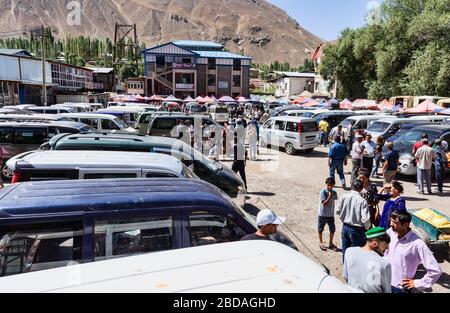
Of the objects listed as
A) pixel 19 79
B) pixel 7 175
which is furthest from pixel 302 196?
pixel 19 79

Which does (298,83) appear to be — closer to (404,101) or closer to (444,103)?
(404,101)

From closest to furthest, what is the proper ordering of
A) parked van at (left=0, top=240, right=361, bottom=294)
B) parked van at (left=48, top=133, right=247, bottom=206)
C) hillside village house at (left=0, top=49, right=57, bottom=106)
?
parked van at (left=0, top=240, right=361, bottom=294)
parked van at (left=48, top=133, right=247, bottom=206)
hillside village house at (left=0, top=49, right=57, bottom=106)

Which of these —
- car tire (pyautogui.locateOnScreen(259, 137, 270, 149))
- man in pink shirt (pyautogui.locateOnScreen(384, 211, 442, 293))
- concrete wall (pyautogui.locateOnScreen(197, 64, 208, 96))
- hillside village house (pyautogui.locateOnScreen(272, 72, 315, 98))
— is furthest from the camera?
hillside village house (pyautogui.locateOnScreen(272, 72, 315, 98))

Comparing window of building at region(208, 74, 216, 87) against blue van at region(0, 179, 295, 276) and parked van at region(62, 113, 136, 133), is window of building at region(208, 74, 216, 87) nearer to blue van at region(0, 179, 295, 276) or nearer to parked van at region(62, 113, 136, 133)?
parked van at region(62, 113, 136, 133)

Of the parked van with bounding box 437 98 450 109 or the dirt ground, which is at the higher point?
the parked van with bounding box 437 98 450 109

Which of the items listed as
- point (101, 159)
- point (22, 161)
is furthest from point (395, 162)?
point (22, 161)

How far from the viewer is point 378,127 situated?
1759 centimetres

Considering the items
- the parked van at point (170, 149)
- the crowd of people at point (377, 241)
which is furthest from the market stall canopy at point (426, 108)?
the parked van at point (170, 149)

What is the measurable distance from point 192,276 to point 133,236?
1.62m

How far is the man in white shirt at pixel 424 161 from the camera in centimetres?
1060

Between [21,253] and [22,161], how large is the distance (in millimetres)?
3000

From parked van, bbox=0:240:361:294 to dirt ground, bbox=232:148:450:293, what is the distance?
4362mm

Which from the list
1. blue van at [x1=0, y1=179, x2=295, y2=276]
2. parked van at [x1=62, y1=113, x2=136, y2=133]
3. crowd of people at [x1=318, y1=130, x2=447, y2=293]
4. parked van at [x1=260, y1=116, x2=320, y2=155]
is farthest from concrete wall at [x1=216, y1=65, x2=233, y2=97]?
blue van at [x1=0, y1=179, x2=295, y2=276]

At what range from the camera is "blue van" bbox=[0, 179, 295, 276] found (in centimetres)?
321
